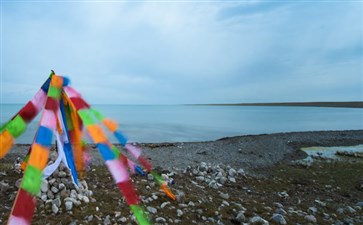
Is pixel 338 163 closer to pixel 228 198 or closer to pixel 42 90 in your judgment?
pixel 228 198

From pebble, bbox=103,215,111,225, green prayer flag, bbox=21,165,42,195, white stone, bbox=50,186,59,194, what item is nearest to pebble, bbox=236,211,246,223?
pebble, bbox=103,215,111,225

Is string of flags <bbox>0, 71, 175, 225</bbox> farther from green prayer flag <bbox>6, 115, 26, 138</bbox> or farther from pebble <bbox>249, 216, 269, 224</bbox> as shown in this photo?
pebble <bbox>249, 216, 269, 224</bbox>

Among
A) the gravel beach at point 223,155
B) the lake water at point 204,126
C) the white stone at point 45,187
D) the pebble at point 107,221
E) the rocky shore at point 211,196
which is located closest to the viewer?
the pebble at point 107,221

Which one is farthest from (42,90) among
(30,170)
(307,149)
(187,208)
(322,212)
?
(307,149)

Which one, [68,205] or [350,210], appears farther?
[350,210]

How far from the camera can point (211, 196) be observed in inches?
351

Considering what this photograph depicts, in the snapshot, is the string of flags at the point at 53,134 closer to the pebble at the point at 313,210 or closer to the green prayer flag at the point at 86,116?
the green prayer flag at the point at 86,116

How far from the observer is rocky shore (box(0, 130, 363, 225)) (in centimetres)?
665

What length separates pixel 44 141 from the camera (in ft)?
11.9

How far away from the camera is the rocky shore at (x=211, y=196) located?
21.8 ft

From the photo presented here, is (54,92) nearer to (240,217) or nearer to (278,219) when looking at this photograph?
(240,217)

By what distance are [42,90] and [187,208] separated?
4.88m

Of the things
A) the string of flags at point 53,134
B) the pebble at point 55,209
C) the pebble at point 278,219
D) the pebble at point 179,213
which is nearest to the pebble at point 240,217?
the pebble at point 278,219

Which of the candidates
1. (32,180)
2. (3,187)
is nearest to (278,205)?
(32,180)
